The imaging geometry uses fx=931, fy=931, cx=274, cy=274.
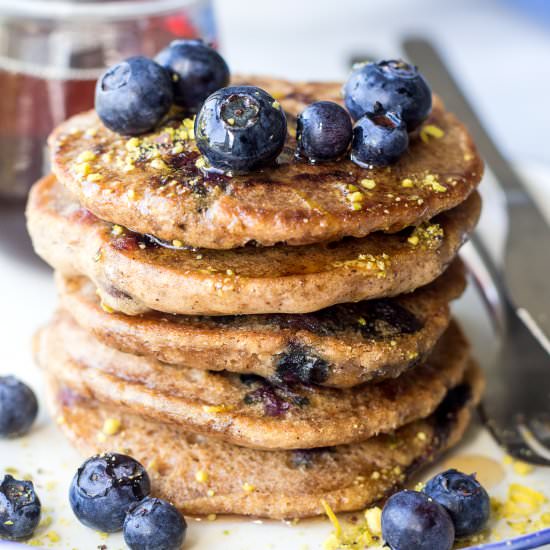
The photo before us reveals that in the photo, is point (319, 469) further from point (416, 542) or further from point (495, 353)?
point (495, 353)

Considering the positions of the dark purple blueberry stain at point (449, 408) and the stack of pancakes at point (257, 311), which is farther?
the dark purple blueberry stain at point (449, 408)

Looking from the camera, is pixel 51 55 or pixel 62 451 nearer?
pixel 62 451

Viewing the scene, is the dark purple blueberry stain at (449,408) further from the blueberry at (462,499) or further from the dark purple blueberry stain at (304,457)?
the dark purple blueberry stain at (304,457)

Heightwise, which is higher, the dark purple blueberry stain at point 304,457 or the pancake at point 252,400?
the pancake at point 252,400

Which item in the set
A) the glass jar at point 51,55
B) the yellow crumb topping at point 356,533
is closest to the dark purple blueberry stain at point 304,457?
the yellow crumb topping at point 356,533

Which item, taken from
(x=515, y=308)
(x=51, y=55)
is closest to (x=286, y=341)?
(x=515, y=308)

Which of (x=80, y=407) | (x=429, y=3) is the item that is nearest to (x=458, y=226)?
(x=80, y=407)

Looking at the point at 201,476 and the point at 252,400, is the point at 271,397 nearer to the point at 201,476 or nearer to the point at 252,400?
the point at 252,400
